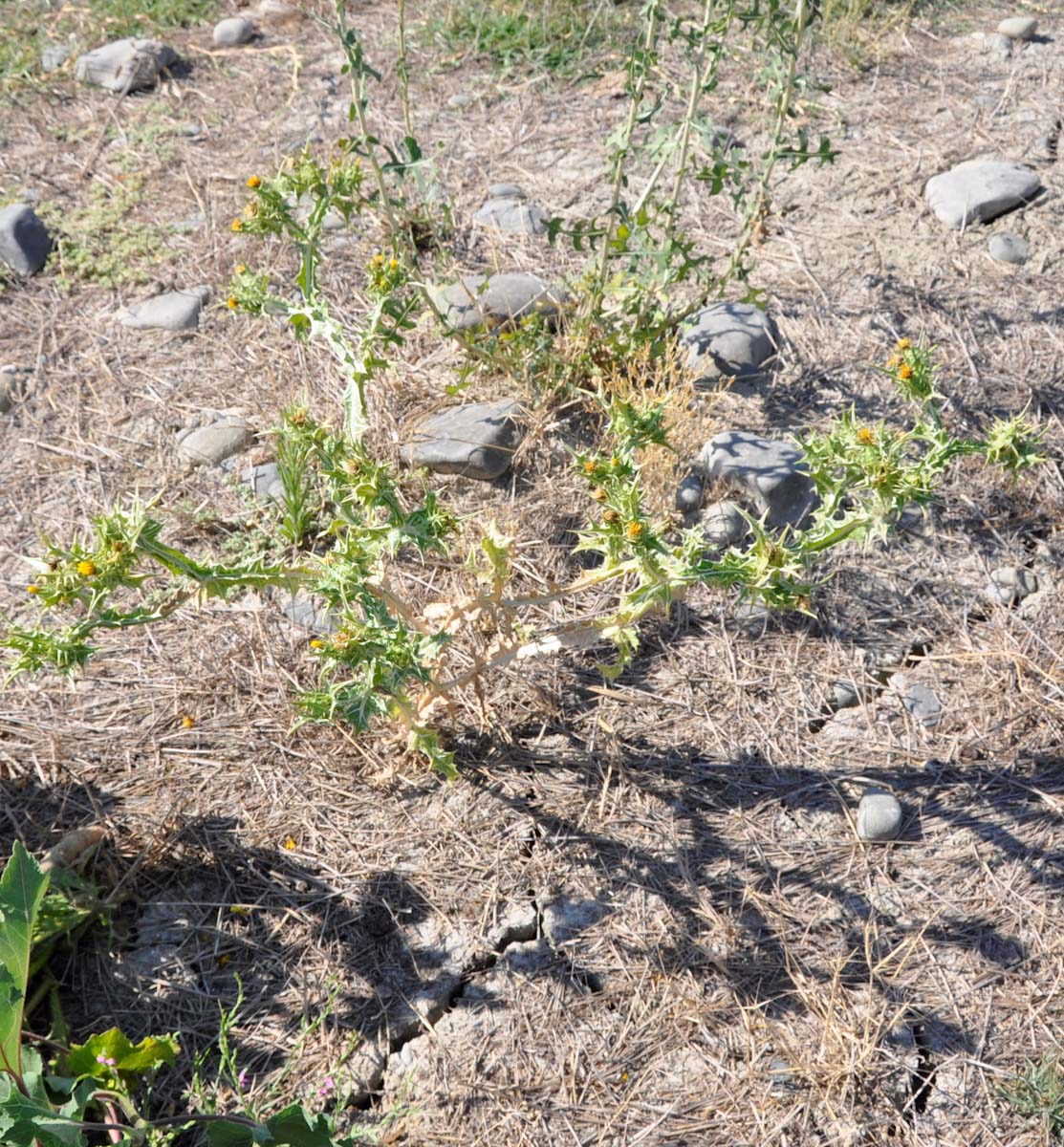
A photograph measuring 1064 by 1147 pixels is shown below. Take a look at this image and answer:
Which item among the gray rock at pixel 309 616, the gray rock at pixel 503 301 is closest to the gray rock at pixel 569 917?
the gray rock at pixel 309 616

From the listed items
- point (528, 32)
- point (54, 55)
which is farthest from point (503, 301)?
point (54, 55)

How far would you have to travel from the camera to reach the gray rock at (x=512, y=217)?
390 centimetres

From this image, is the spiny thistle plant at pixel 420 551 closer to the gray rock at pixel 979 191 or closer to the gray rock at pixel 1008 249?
the gray rock at pixel 1008 249

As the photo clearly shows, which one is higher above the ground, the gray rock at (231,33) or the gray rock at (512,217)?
the gray rock at (231,33)

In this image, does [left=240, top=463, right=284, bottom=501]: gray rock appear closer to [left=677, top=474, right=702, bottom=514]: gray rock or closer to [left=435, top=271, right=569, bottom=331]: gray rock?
[left=435, top=271, right=569, bottom=331]: gray rock

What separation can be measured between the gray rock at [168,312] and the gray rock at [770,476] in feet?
6.11

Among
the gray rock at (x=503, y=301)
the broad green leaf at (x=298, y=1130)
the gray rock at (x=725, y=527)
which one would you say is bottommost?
the broad green leaf at (x=298, y=1130)

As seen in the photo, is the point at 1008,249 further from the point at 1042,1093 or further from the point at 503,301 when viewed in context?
the point at 1042,1093

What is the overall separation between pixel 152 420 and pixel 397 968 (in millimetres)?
1967

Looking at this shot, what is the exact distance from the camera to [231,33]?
5.08 meters

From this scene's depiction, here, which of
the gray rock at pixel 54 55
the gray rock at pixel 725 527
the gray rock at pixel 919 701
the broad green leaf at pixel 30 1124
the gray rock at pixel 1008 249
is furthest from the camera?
the gray rock at pixel 54 55

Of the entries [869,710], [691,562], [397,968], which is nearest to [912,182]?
[869,710]

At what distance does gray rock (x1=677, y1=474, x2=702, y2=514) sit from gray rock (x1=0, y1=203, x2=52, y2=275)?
255cm

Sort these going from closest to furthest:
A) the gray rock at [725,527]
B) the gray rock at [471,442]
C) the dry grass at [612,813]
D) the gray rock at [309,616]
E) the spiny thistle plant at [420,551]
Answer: the spiny thistle plant at [420,551] < the dry grass at [612,813] < the gray rock at [309,616] < the gray rock at [725,527] < the gray rock at [471,442]
